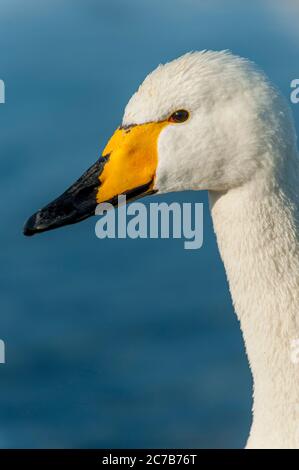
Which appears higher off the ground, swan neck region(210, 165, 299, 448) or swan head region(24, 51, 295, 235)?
swan head region(24, 51, 295, 235)

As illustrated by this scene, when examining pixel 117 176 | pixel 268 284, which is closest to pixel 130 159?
pixel 117 176

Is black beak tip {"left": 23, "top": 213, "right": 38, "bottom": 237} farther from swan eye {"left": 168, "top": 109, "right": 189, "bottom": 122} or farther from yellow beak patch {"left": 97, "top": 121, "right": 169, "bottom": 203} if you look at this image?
swan eye {"left": 168, "top": 109, "right": 189, "bottom": 122}

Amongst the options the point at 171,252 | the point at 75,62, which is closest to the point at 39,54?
the point at 75,62

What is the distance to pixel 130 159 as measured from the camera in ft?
14.1

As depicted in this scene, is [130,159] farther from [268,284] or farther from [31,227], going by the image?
[268,284]

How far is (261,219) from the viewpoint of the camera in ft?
13.5

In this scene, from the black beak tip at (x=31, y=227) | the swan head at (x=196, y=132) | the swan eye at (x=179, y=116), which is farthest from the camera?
the black beak tip at (x=31, y=227)

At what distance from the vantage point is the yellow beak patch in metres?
4.25

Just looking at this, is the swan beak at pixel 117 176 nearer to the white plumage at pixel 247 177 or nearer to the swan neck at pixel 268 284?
the white plumage at pixel 247 177

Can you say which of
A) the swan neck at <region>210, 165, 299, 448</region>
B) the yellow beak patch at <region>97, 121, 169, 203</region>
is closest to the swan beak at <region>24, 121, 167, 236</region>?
the yellow beak patch at <region>97, 121, 169, 203</region>

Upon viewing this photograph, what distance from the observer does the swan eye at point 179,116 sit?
416cm

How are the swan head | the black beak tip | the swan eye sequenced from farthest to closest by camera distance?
the black beak tip < the swan eye < the swan head

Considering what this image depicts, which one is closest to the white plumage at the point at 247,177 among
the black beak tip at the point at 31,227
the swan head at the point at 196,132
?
the swan head at the point at 196,132

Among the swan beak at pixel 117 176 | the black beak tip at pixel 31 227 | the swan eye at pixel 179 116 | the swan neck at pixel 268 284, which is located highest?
the swan eye at pixel 179 116
